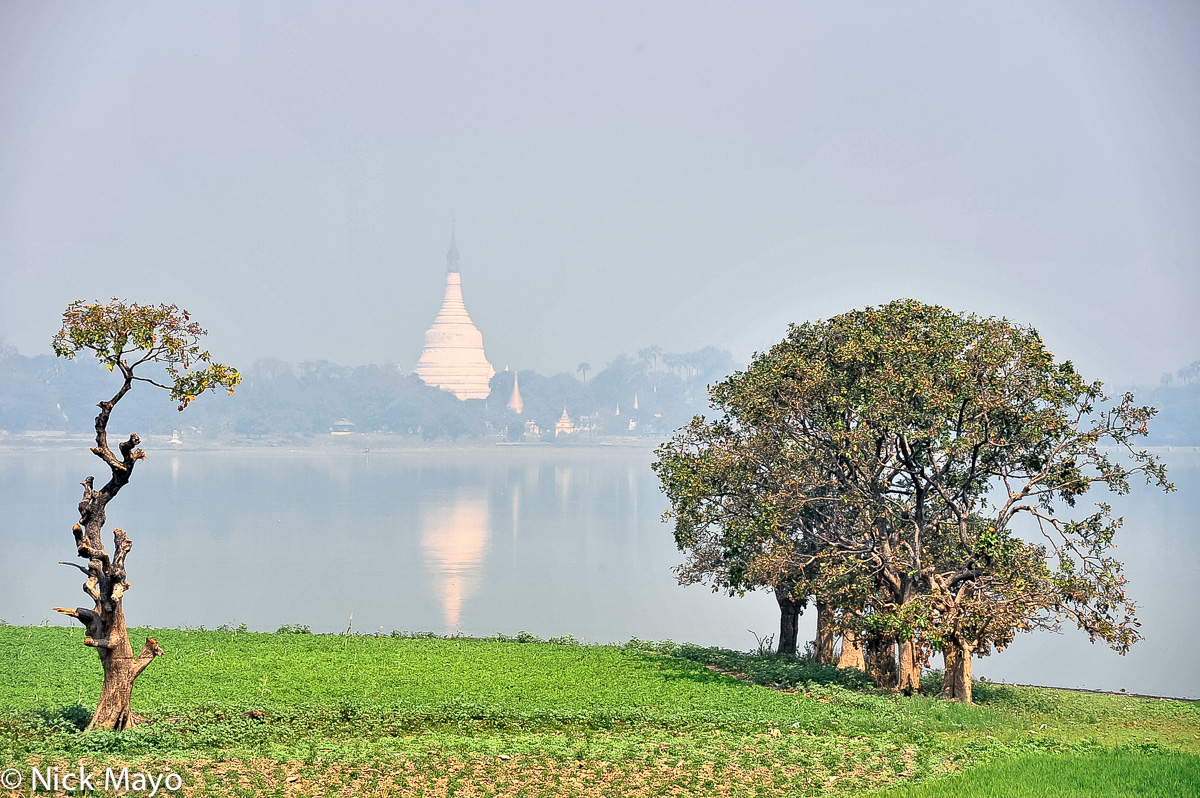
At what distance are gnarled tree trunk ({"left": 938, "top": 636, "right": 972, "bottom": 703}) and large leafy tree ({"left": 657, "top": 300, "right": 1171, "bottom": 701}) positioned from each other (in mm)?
21

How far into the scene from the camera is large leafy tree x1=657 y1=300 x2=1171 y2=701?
679 inches

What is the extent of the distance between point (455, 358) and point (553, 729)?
150646mm

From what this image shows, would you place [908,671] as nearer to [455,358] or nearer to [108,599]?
[108,599]

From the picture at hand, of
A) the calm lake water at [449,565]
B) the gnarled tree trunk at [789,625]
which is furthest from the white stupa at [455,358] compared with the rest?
the gnarled tree trunk at [789,625]

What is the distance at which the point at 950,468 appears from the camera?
19500mm

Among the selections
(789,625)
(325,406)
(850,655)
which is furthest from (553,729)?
(325,406)

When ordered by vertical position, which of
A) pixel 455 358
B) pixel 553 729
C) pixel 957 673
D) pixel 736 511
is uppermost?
pixel 455 358

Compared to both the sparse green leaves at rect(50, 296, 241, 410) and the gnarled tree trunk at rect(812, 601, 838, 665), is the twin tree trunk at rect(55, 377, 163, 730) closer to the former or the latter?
the sparse green leaves at rect(50, 296, 241, 410)

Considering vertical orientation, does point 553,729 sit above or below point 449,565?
above

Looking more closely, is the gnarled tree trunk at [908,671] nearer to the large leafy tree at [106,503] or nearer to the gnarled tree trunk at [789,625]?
the gnarled tree trunk at [789,625]

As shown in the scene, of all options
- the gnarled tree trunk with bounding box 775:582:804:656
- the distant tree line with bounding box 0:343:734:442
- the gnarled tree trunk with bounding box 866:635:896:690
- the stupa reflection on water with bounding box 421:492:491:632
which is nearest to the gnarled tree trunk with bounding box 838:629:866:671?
the gnarled tree trunk with bounding box 866:635:896:690

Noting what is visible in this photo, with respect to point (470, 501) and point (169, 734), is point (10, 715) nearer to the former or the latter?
point (169, 734)

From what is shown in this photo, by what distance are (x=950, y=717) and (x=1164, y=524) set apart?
56902 mm

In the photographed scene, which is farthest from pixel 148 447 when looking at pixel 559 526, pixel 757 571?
pixel 757 571
